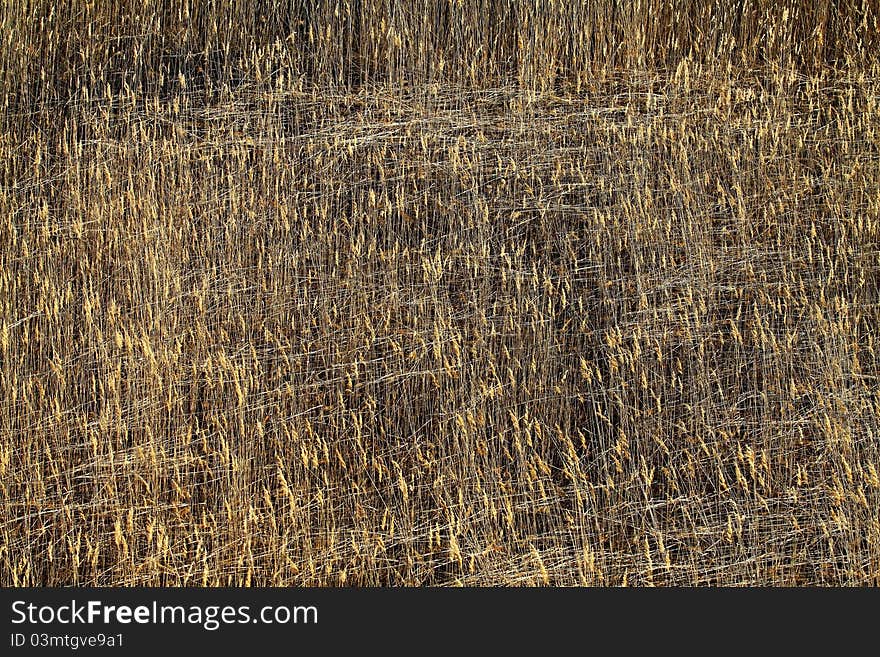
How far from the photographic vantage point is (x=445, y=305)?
1.23 meters

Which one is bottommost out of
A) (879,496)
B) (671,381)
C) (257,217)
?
(879,496)

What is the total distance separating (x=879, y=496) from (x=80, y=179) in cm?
153

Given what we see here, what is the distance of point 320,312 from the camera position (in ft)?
4.03

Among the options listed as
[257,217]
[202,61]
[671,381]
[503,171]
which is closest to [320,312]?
[257,217]

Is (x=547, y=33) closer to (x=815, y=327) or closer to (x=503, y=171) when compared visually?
(x=503, y=171)

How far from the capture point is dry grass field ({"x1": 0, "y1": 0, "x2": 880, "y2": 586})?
1.20 m

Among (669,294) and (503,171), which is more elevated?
(503,171)

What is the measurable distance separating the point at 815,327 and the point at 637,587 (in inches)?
21.9

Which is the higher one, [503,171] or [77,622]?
[503,171]

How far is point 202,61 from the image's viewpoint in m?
1.29

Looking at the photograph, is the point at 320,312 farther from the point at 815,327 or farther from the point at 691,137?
the point at 815,327

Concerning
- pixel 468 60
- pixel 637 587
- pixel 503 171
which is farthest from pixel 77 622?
pixel 468 60

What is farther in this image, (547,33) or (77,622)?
(547,33)

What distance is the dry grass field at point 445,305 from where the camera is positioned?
1.20m
